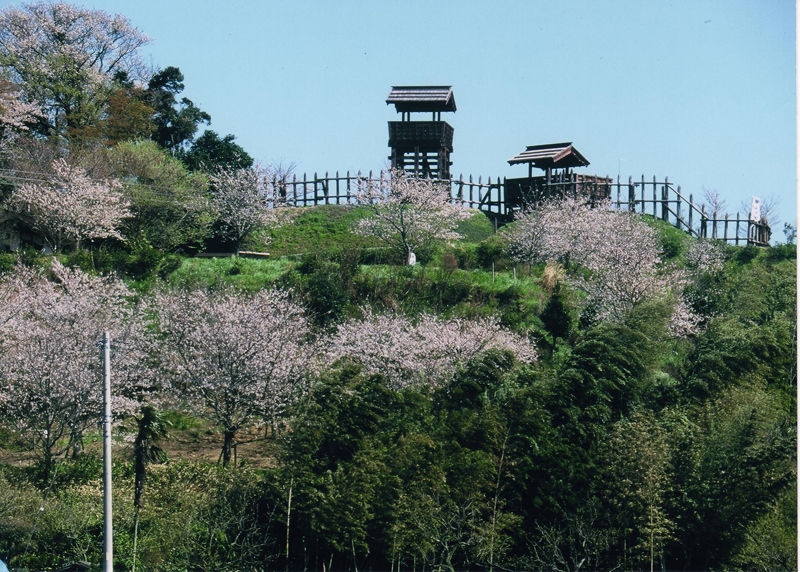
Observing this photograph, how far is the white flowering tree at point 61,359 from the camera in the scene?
92.9ft

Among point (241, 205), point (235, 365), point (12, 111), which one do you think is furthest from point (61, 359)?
point (12, 111)

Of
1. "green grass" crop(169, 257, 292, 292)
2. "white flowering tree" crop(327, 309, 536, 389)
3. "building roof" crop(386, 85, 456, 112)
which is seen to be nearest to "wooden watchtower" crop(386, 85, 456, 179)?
"building roof" crop(386, 85, 456, 112)

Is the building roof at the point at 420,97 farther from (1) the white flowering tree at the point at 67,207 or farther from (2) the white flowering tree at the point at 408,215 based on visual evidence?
(1) the white flowering tree at the point at 67,207

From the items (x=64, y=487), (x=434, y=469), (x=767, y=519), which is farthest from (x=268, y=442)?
(x=767, y=519)

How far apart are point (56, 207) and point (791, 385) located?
1272 inches

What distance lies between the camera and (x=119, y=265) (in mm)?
41375

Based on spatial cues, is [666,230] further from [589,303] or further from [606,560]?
[606,560]

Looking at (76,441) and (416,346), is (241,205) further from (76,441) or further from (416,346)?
(76,441)

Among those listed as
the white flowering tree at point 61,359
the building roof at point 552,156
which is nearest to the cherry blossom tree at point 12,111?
the white flowering tree at point 61,359

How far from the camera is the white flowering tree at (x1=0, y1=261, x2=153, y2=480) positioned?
1115 inches

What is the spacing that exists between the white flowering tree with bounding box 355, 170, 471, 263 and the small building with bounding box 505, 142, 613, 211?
666 cm

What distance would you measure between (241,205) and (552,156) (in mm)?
18439

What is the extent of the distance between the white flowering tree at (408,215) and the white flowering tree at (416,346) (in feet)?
37.4

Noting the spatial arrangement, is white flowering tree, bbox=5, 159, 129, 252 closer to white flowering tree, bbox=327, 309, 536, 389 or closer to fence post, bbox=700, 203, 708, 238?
white flowering tree, bbox=327, 309, 536, 389
